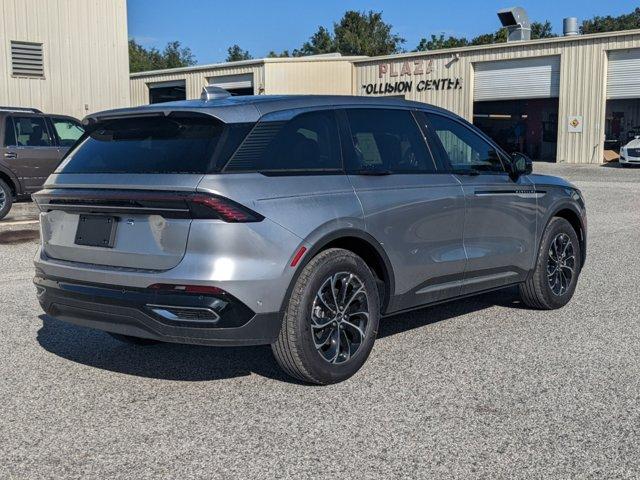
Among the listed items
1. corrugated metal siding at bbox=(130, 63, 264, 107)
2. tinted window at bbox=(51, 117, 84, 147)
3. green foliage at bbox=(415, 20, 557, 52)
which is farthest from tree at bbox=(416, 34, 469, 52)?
tinted window at bbox=(51, 117, 84, 147)

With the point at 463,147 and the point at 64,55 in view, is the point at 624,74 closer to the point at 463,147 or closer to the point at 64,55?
the point at 64,55

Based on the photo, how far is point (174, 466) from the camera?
367 centimetres

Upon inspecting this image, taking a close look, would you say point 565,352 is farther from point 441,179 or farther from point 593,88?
point 593,88

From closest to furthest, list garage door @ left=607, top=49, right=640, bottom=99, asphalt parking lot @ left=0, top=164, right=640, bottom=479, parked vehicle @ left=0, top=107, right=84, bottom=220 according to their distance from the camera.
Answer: asphalt parking lot @ left=0, top=164, right=640, bottom=479, parked vehicle @ left=0, top=107, right=84, bottom=220, garage door @ left=607, top=49, right=640, bottom=99

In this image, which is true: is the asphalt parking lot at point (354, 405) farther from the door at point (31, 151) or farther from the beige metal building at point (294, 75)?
the beige metal building at point (294, 75)

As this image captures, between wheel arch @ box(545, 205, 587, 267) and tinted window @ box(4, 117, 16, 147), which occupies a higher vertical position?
tinted window @ box(4, 117, 16, 147)

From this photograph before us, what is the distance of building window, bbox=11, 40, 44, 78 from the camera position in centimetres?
2239

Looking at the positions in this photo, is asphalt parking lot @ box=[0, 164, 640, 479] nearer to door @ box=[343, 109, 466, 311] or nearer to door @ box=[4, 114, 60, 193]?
door @ box=[343, 109, 466, 311]

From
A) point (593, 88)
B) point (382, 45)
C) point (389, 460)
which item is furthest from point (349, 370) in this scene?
point (382, 45)

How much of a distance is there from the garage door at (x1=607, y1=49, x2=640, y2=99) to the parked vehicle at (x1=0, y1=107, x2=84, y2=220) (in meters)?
25.2

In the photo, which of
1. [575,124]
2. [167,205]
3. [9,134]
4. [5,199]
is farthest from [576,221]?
[575,124]

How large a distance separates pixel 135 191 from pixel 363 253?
59.1 inches

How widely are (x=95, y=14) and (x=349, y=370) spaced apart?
2128 cm

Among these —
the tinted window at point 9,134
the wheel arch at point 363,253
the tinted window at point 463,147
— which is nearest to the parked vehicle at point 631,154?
the tinted window at point 9,134
